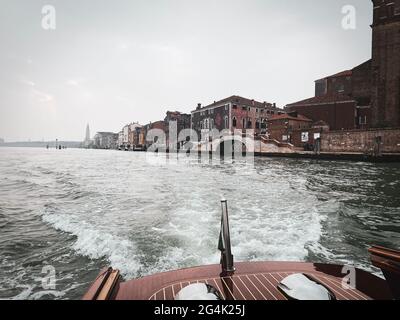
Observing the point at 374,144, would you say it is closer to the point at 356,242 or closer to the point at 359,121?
the point at 359,121

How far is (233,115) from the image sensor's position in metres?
59.2

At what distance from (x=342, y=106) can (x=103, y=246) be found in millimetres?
47309

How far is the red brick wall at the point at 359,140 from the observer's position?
100ft

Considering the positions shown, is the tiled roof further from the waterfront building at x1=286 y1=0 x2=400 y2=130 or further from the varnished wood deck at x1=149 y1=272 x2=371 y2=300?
the varnished wood deck at x1=149 y1=272 x2=371 y2=300

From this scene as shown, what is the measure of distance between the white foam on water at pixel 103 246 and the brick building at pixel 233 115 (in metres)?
50.1

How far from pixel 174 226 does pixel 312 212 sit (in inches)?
203

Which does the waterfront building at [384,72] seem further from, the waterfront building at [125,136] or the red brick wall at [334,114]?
→ the waterfront building at [125,136]

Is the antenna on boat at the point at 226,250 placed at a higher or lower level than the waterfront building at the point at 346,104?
lower

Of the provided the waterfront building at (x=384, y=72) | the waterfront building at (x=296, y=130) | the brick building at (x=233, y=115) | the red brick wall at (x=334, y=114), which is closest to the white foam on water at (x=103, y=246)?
the waterfront building at (x=296, y=130)

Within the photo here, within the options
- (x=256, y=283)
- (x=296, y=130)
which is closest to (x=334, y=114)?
(x=296, y=130)

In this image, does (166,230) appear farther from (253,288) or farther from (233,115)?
(233,115)

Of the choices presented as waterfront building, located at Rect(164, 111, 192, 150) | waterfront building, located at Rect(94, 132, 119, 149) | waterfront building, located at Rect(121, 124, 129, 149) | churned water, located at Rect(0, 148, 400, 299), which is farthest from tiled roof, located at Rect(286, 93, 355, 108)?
waterfront building, located at Rect(94, 132, 119, 149)

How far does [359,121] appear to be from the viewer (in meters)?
43.5

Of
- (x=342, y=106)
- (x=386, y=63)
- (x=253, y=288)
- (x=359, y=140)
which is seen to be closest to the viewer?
(x=253, y=288)
